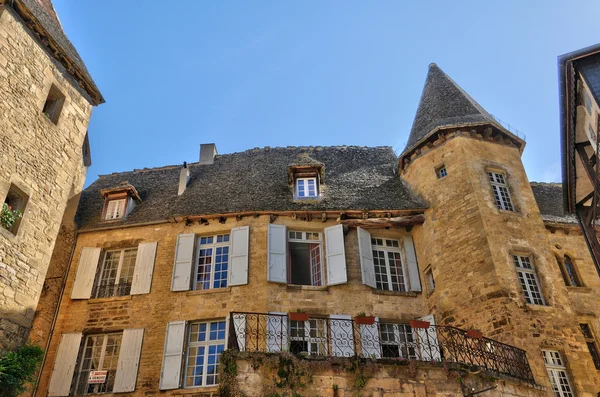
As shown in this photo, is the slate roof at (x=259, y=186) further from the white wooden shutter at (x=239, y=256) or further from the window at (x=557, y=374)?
the window at (x=557, y=374)

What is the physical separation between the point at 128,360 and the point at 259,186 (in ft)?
21.0

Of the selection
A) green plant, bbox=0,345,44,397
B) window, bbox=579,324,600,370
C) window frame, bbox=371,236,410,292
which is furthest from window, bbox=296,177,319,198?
green plant, bbox=0,345,44,397

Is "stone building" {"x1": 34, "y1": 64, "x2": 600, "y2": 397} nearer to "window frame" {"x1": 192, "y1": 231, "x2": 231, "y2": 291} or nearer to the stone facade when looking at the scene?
"window frame" {"x1": 192, "y1": 231, "x2": 231, "y2": 291}

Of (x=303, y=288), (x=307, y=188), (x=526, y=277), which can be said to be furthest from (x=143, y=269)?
(x=526, y=277)

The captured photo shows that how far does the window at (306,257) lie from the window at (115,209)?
5.07m

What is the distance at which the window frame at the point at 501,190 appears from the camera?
555 inches

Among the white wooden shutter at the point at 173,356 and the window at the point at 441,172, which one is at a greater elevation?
the window at the point at 441,172

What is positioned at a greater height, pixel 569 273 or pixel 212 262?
pixel 212 262

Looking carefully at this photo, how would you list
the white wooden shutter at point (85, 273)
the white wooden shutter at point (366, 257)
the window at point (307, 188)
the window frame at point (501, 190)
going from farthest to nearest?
1. the window at point (307, 188)
2. the window frame at point (501, 190)
3. the white wooden shutter at point (85, 273)
4. the white wooden shutter at point (366, 257)

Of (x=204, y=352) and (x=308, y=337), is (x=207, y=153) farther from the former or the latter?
(x=308, y=337)

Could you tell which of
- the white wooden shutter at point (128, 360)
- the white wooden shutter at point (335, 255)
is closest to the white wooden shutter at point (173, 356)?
the white wooden shutter at point (128, 360)

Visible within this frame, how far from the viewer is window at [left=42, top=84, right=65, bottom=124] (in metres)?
13.5

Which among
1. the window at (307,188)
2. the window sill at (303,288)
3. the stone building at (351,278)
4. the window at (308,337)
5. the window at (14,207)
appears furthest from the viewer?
the window at (307,188)

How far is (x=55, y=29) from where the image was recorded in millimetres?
14570
